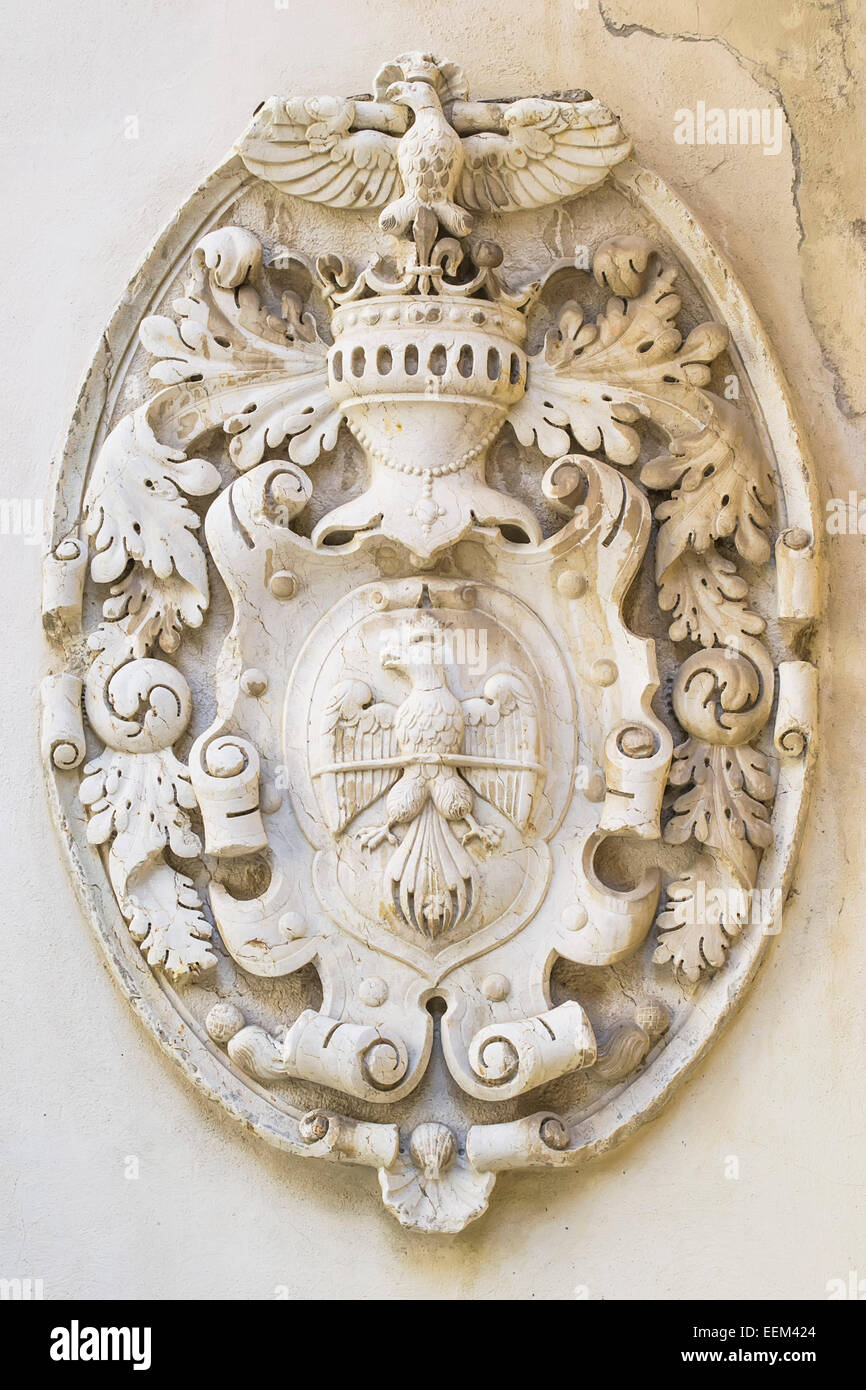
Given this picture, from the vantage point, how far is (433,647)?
116 inches

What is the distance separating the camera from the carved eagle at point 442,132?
10.1 ft

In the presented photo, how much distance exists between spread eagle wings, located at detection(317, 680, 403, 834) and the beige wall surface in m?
0.46

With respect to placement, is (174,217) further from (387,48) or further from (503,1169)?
(503,1169)

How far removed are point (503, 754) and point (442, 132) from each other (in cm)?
98

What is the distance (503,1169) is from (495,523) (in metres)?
0.98

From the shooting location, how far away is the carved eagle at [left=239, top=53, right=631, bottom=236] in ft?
10.1

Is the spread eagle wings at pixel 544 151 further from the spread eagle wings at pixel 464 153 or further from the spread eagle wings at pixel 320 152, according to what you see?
the spread eagle wings at pixel 320 152

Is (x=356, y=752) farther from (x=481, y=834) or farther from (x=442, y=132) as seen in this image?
(x=442, y=132)

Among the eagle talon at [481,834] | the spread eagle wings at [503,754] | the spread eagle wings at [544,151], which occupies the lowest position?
the eagle talon at [481,834]

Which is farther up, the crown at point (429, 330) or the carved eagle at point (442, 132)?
the carved eagle at point (442, 132)

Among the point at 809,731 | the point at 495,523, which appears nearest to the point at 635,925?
the point at 809,731

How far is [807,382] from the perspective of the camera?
3127 millimetres

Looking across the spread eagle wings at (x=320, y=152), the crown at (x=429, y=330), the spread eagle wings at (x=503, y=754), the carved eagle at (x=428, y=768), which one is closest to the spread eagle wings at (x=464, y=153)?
the spread eagle wings at (x=320, y=152)

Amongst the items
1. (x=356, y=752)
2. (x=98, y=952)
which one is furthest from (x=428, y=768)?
(x=98, y=952)
